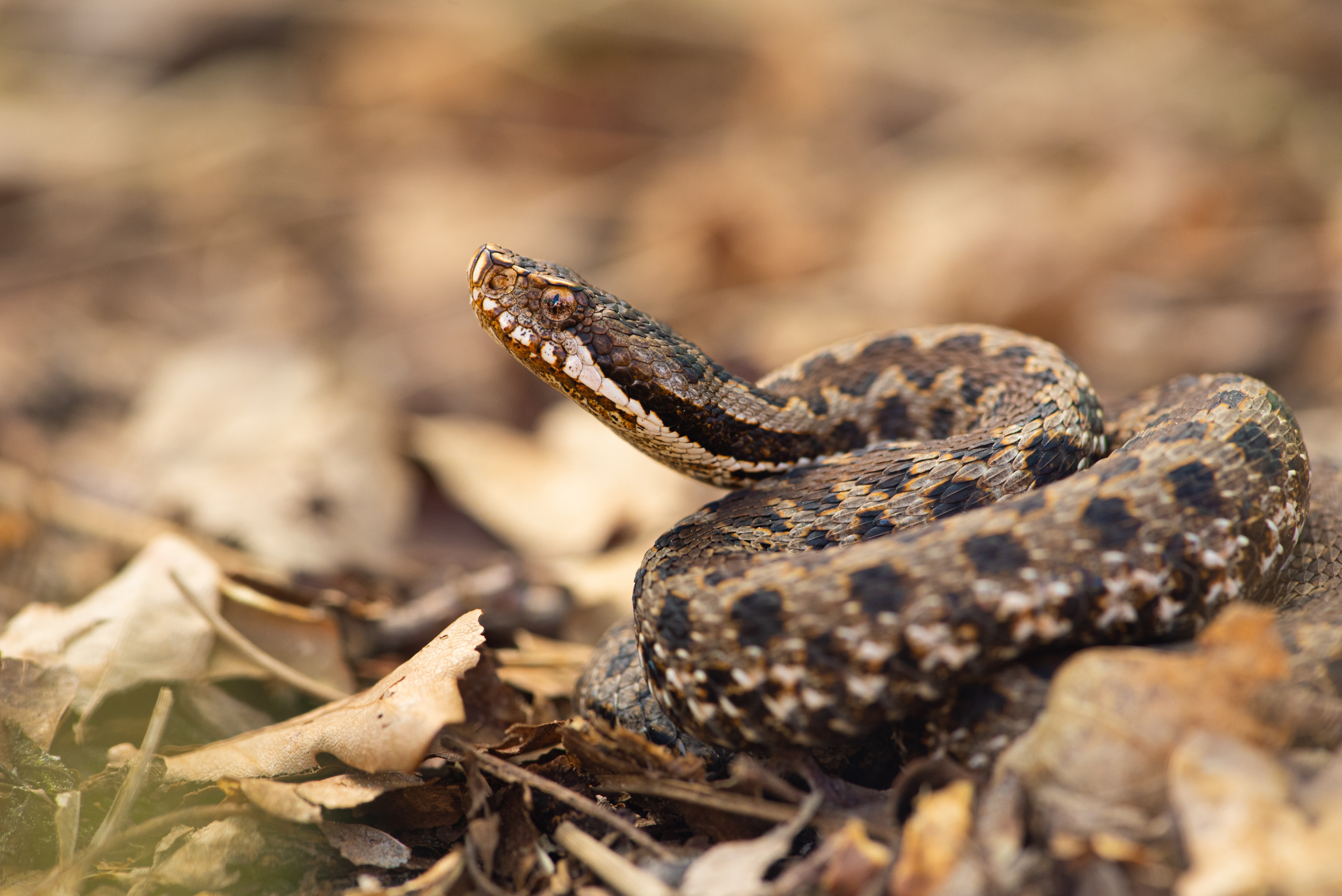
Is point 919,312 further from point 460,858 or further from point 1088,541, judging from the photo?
point 460,858

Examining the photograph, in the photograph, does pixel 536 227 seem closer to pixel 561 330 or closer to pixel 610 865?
pixel 561 330

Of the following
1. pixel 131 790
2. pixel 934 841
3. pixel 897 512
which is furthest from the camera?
pixel 897 512

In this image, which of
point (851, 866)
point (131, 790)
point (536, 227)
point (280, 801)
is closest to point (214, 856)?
point (280, 801)

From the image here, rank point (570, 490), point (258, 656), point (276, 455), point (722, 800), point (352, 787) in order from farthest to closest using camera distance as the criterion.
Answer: point (570, 490)
point (276, 455)
point (258, 656)
point (352, 787)
point (722, 800)

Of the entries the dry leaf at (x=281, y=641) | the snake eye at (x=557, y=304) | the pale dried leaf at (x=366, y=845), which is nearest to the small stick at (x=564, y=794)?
the pale dried leaf at (x=366, y=845)

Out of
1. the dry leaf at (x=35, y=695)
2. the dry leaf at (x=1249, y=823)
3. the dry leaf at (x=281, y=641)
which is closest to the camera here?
the dry leaf at (x=1249, y=823)

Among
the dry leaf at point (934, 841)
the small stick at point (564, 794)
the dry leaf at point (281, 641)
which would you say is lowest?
the dry leaf at point (281, 641)

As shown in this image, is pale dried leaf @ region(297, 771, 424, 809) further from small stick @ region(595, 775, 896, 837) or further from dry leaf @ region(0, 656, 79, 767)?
dry leaf @ region(0, 656, 79, 767)

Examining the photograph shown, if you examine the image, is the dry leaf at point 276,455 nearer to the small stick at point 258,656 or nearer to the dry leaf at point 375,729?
the small stick at point 258,656
